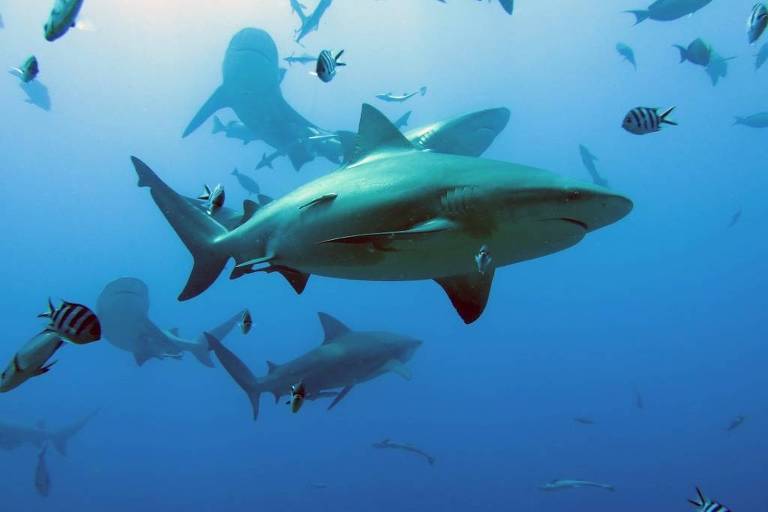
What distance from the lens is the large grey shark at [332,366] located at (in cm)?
770

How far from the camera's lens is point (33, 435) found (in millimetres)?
18281

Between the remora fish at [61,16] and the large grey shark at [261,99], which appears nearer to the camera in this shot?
the remora fish at [61,16]

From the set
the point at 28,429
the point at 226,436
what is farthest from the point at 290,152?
the point at 226,436

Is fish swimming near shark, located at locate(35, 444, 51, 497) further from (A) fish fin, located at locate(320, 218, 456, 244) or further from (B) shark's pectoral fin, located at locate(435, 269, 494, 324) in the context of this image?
(A) fish fin, located at locate(320, 218, 456, 244)

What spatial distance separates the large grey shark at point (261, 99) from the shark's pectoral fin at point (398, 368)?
584 centimetres

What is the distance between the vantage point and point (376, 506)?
25.7 metres

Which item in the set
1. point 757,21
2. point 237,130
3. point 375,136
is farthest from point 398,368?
point 237,130

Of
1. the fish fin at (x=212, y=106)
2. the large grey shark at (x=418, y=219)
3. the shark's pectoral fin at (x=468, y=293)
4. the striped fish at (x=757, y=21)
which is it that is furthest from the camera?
the fish fin at (x=212, y=106)

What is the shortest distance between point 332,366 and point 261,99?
825 cm

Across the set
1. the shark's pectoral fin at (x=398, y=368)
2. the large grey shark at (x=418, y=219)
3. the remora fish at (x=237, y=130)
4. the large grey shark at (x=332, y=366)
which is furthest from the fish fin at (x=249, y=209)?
the remora fish at (x=237, y=130)

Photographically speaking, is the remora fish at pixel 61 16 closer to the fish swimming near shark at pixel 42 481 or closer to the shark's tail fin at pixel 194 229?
the shark's tail fin at pixel 194 229

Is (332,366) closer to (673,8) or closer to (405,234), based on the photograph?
(405,234)

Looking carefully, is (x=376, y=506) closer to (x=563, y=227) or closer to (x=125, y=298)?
(x=125, y=298)

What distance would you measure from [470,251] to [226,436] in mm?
44114
